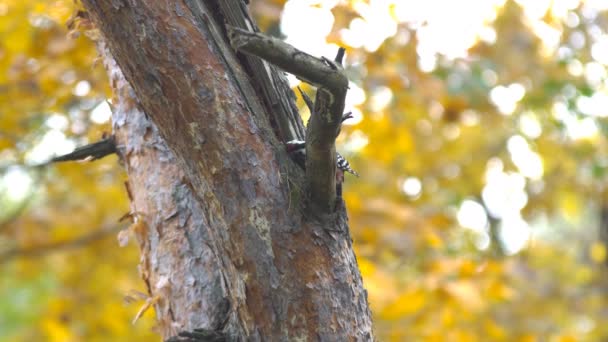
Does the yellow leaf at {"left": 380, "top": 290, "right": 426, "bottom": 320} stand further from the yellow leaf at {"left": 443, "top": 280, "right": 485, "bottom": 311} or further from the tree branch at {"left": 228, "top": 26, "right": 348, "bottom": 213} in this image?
the tree branch at {"left": 228, "top": 26, "right": 348, "bottom": 213}

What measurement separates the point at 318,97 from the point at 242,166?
0.23 metres

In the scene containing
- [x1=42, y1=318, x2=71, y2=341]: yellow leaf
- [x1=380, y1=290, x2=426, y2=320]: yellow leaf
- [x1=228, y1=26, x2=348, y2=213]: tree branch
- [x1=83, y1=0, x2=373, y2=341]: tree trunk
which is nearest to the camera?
[x1=228, y1=26, x2=348, y2=213]: tree branch

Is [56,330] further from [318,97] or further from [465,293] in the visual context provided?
[318,97]

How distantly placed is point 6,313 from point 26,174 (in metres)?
3.21

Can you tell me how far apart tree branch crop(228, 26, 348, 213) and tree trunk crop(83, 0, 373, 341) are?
0.03 meters

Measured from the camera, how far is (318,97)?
1188mm

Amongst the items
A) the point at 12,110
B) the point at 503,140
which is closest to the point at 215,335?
the point at 12,110

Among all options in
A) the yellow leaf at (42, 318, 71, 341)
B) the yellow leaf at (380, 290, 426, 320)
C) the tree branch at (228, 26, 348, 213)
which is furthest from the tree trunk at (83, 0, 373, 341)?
the yellow leaf at (42, 318, 71, 341)

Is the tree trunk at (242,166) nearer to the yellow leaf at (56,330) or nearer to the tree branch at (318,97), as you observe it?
the tree branch at (318,97)

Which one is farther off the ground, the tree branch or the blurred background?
the blurred background

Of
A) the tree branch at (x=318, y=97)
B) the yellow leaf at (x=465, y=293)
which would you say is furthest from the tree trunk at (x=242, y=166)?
the yellow leaf at (x=465, y=293)

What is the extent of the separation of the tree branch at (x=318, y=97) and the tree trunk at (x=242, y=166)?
33 mm

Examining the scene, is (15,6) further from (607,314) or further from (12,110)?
(607,314)

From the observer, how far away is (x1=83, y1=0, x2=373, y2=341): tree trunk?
4.31 feet
